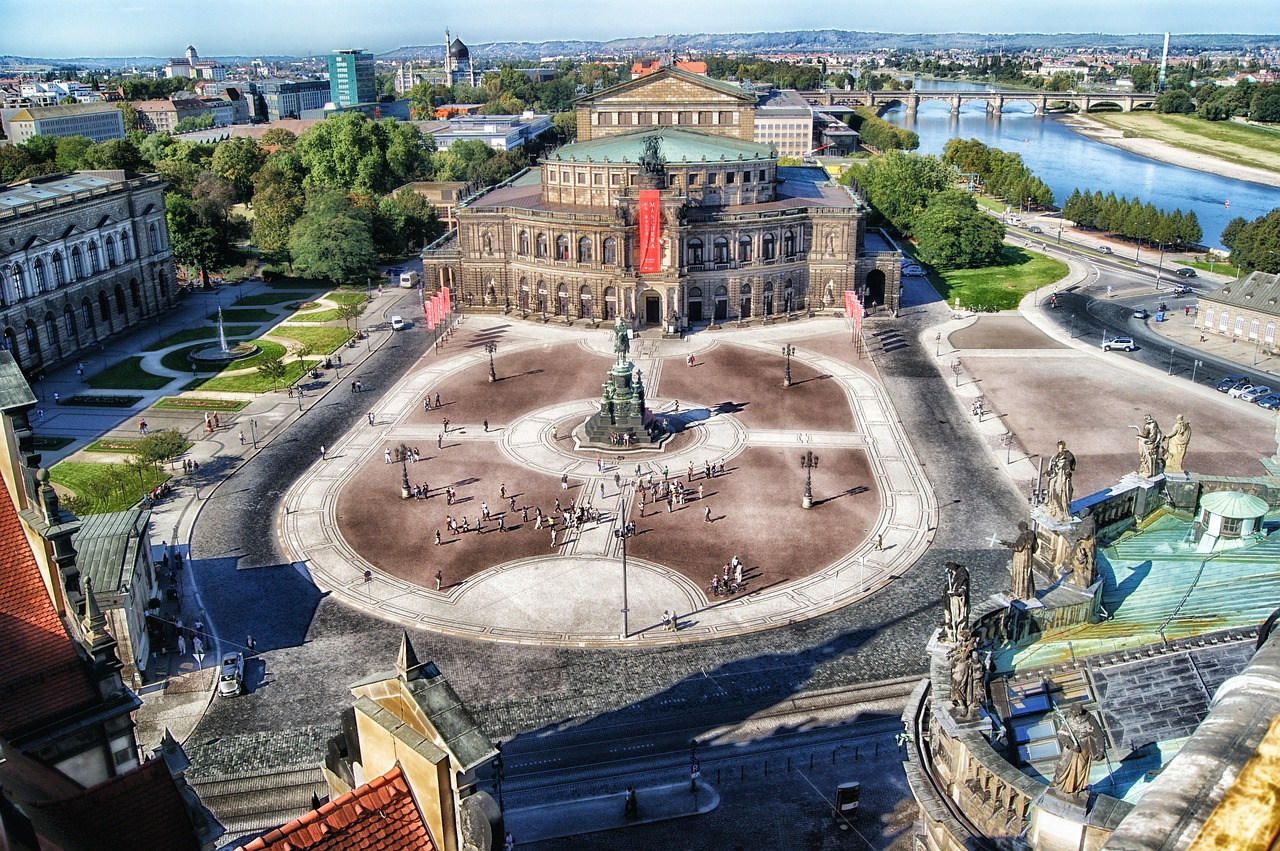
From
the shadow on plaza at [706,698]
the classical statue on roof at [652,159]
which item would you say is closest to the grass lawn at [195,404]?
the classical statue on roof at [652,159]

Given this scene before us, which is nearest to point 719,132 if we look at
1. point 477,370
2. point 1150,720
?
point 477,370

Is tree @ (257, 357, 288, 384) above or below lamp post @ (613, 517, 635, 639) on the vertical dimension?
above

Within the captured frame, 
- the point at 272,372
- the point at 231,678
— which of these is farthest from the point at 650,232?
the point at 231,678

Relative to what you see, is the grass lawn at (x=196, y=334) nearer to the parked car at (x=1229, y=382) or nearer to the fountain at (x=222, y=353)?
the fountain at (x=222, y=353)

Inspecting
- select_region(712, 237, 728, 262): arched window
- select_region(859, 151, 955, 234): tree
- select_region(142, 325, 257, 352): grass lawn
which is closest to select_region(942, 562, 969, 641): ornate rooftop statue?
select_region(712, 237, 728, 262): arched window

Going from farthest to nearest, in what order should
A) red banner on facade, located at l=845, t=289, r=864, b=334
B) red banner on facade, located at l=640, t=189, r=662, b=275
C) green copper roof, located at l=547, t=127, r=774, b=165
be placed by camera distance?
green copper roof, located at l=547, t=127, r=774, b=165
red banner on facade, located at l=640, t=189, r=662, b=275
red banner on facade, located at l=845, t=289, r=864, b=334

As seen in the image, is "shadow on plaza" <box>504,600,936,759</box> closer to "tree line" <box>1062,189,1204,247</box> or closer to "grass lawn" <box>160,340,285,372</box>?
"grass lawn" <box>160,340,285,372</box>
